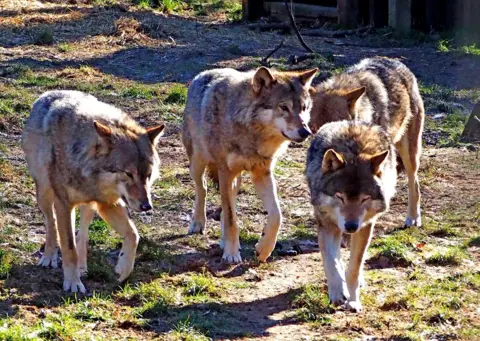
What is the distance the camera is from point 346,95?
324 inches

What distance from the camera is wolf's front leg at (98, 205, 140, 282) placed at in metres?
6.66

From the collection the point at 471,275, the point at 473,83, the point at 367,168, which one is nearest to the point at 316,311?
the point at 367,168

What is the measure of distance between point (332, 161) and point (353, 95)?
209cm

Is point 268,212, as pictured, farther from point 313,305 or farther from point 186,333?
point 186,333

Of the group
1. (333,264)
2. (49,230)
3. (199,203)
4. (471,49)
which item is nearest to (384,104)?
(199,203)

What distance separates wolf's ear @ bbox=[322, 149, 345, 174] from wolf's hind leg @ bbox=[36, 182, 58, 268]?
2129 millimetres

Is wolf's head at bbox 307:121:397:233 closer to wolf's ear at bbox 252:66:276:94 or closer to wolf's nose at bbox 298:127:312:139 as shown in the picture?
wolf's nose at bbox 298:127:312:139

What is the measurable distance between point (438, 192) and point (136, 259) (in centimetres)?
377

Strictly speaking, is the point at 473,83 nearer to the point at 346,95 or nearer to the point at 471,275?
the point at 346,95

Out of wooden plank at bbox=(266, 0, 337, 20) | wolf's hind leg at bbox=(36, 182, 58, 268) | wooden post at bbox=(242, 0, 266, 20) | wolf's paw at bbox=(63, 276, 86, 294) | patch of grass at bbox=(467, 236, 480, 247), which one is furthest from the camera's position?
wooden post at bbox=(242, 0, 266, 20)

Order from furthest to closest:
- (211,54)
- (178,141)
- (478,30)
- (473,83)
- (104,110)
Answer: (478,30)
(211,54)
(473,83)
(178,141)
(104,110)

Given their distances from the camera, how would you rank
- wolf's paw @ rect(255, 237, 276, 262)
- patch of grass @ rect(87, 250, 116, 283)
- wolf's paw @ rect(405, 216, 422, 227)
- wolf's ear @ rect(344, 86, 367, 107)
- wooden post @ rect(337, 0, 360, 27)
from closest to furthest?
patch of grass @ rect(87, 250, 116, 283) → wolf's paw @ rect(255, 237, 276, 262) → wolf's ear @ rect(344, 86, 367, 107) → wolf's paw @ rect(405, 216, 422, 227) → wooden post @ rect(337, 0, 360, 27)

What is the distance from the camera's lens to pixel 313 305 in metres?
6.43

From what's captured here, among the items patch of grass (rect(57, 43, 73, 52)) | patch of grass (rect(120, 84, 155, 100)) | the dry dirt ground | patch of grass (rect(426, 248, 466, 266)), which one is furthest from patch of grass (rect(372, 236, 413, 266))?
patch of grass (rect(57, 43, 73, 52))
